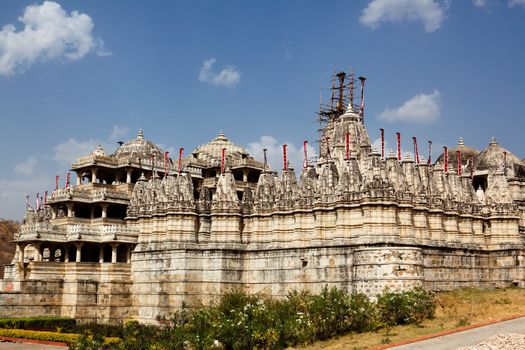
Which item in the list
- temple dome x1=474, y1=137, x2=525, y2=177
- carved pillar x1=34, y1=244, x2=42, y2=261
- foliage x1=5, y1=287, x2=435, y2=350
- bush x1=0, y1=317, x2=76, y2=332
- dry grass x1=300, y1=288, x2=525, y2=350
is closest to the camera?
foliage x1=5, y1=287, x2=435, y2=350

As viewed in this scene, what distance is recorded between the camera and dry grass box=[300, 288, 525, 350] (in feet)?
90.9

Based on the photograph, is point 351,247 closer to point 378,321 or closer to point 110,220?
point 378,321

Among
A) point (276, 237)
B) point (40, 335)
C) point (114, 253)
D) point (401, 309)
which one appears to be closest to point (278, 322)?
point (401, 309)

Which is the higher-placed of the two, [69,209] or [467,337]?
[69,209]

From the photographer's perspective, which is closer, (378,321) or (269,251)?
(378,321)

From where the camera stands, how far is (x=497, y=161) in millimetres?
55094

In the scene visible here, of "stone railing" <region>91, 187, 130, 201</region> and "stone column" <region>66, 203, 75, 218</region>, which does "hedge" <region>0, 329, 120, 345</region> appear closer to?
"stone column" <region>66, 203, 75, 218</region>

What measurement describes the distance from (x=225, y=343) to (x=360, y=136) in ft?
80.2

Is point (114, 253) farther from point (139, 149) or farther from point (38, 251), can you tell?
point (139, 149)

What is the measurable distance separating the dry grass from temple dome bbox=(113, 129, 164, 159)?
1100 inches

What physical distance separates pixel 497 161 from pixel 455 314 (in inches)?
1021

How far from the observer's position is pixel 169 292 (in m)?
43.0

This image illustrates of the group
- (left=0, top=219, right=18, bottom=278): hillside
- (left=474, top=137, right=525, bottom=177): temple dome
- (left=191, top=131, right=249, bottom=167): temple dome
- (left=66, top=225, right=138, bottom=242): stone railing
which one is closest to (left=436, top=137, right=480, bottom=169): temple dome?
(left=474, top=137, right=525, bottom=177): temple dome

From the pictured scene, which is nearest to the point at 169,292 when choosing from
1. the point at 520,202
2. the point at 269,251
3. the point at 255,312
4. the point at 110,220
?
the point at 269,251
